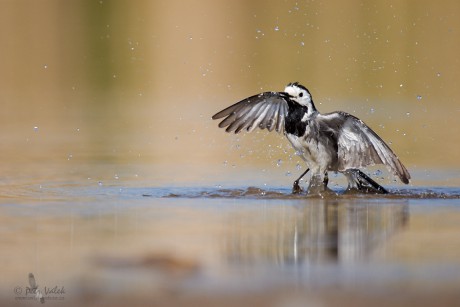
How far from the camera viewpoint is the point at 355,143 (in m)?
10.8

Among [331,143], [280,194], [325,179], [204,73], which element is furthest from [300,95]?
[204,73]

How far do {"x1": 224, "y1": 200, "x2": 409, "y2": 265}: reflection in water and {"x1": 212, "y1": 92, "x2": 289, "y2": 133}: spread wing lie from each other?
6.07 ft

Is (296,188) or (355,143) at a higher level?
(355,143)

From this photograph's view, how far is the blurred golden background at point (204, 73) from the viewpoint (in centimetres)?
1339

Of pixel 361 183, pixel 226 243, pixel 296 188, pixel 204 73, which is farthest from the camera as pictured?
pixel 204 73

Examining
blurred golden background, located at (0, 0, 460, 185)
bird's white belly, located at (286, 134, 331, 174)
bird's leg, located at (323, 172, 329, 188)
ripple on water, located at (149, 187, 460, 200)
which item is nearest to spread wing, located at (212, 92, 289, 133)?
bird's white belly, located at (286, 134, 331, 174)

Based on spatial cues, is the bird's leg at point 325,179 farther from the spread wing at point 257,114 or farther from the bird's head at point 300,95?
the spread wing at point 257,114

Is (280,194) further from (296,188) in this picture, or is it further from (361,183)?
(361,183)

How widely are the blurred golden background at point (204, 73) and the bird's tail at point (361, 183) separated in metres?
1.15

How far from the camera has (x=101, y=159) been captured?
12.3 metres

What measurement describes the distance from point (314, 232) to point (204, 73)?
12898 millimetres

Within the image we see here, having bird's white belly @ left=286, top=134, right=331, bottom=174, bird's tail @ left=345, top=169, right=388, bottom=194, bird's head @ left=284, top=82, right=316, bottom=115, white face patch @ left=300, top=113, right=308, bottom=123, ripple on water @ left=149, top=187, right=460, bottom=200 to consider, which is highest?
bird's head @ left=284, top=82, right=316, bottom=115

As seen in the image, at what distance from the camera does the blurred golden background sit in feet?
43.9

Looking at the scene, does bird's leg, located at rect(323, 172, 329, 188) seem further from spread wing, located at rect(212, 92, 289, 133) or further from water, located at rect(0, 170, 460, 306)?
spread wing, located at rect(212, 92, 289, 133)
